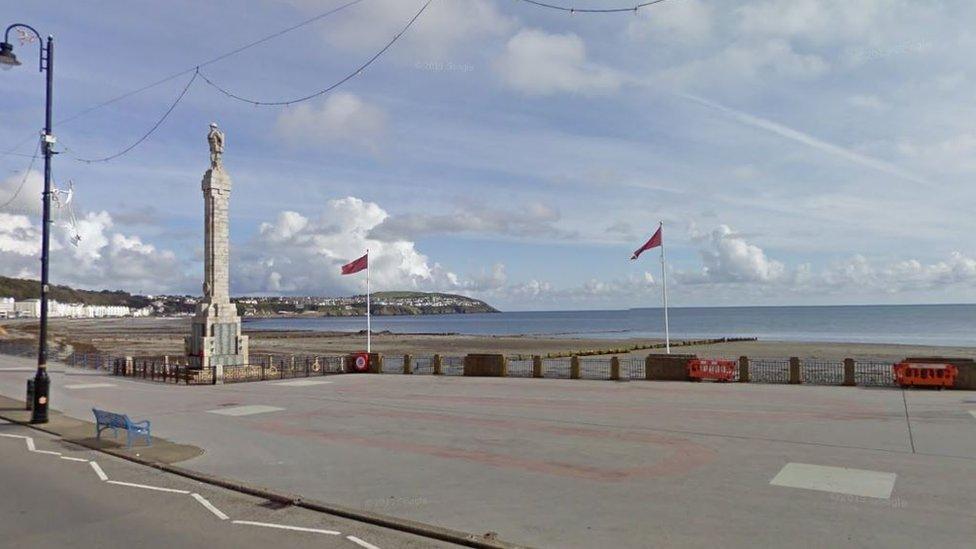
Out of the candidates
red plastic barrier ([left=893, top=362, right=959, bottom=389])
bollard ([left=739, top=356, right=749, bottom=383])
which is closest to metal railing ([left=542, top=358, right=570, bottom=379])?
bollard ([left=739, top=356, right=749, bottom=383])

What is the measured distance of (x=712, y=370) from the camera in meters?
26.9

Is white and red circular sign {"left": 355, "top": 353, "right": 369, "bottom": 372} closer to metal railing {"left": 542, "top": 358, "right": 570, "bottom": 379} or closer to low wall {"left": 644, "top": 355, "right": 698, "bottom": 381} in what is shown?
metal railing {"left": 542, "top": 358, "right": 570, "bottom": 379}

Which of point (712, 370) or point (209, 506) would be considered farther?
point (712, 370)

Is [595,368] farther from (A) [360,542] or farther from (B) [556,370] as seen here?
(A) [360,542]

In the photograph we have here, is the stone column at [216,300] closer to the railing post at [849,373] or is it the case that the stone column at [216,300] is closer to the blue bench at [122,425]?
the blue bench at [122,425]

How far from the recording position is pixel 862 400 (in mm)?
20172

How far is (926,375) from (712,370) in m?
7.04

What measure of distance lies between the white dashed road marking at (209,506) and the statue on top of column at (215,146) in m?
30.2

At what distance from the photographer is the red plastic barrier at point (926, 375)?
22.6m

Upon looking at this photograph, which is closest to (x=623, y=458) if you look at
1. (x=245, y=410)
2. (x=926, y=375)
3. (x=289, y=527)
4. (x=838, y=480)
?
(x=838, y=480)

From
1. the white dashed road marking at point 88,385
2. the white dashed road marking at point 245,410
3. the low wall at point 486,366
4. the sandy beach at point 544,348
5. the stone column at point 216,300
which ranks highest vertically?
the stone column at point 216,300

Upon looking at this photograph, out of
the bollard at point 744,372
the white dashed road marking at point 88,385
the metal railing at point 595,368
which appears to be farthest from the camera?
the metal railing at point 595,368

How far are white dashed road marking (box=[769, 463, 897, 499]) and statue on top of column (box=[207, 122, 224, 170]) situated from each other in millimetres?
33646

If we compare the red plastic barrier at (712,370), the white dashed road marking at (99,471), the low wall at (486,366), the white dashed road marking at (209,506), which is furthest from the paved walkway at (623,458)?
the low wall at (486,366)
